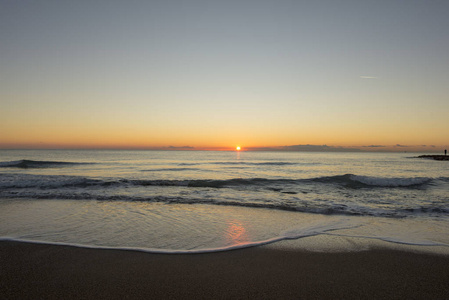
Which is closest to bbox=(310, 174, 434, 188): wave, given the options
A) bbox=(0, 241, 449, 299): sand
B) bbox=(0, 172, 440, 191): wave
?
bbox=(0, 172, 440, 191): wave

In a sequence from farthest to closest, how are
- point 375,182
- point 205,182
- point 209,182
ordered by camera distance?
1. point 375,182
2. point 209,182
3. point 205,182

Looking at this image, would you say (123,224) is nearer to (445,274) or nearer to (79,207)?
(79,207)

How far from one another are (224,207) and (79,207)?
5029 mm

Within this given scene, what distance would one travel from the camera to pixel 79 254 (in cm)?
446

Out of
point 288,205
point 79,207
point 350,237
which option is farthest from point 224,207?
point 79,207

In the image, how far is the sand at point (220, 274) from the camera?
125 inches

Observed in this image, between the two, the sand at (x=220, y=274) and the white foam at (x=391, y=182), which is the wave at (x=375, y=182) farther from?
the sand at (x=220, y=274)

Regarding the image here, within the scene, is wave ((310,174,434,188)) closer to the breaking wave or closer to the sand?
the breaking wave

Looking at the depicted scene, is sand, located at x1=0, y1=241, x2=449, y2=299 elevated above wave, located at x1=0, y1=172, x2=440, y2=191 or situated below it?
above

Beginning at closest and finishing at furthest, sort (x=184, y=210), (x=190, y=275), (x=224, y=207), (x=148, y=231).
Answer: (x=190, y=275), (x=148, y=231), (x=184, y=210), (x=224, y=207)

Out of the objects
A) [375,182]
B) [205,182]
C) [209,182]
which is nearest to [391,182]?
[375,182]

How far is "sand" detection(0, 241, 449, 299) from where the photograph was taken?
10.4 feet

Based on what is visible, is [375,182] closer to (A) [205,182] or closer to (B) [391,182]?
(B) [391,182]

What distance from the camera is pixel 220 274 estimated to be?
12.2 feet
